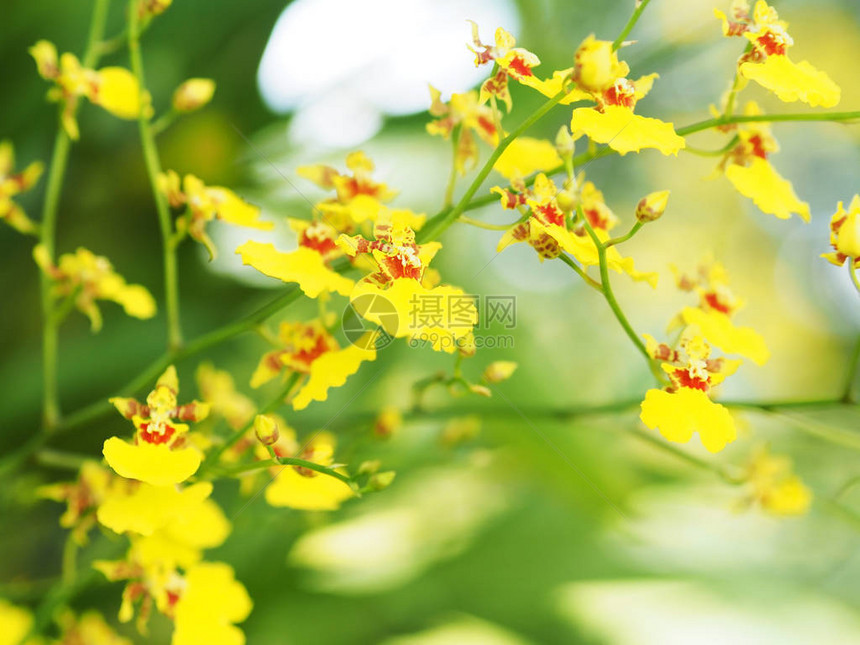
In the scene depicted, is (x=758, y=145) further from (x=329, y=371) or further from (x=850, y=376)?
(x=329, y=371)

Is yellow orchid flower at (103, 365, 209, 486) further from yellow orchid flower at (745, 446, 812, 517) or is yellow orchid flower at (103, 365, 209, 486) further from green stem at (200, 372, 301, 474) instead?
yellow orchid flower at (745, 446, 812, 517)

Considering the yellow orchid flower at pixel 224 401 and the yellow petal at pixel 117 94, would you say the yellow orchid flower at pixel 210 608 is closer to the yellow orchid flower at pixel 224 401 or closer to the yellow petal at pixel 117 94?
the yellow orchid flower at pixel 224 401

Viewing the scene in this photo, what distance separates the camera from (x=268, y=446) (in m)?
0.42

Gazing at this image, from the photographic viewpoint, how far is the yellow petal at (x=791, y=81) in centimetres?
43

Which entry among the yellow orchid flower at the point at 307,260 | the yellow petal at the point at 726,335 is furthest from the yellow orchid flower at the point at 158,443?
the yellow petal at the point at 726,335

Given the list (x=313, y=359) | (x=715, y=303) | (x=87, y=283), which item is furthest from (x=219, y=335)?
(x=715, y=303)

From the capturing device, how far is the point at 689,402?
44 cm

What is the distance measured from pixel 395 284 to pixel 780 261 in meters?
2.82

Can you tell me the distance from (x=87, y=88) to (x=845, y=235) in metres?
0.55

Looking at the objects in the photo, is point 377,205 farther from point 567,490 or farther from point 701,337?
point 567,490

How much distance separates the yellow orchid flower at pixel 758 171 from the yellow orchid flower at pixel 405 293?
0.72 feet

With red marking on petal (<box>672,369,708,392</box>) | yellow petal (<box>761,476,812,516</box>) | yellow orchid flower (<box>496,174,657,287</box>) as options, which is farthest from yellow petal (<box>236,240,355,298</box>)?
yellow petal (<box>761,476,812,516</box>)

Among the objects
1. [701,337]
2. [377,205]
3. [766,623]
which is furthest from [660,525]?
[377,205]

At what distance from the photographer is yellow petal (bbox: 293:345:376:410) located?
0.44m
